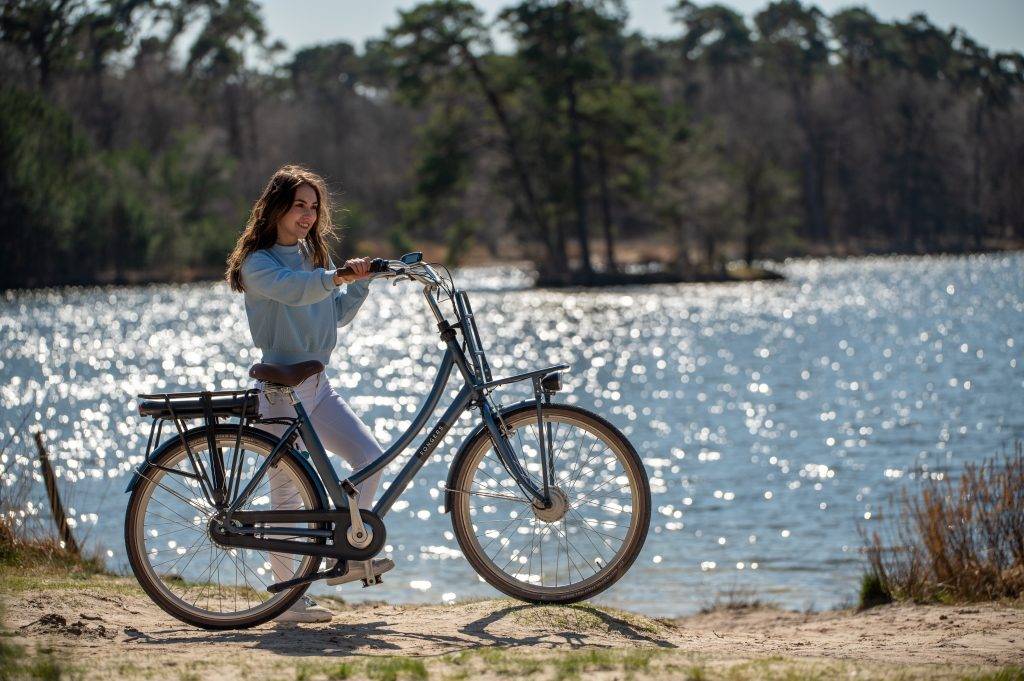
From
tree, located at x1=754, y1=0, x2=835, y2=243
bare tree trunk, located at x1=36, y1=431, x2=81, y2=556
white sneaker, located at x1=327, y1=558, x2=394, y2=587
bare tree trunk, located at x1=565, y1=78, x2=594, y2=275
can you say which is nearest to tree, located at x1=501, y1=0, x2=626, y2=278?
bare tree trunk, located at x1=565, y1=78, x2=594, y2=275

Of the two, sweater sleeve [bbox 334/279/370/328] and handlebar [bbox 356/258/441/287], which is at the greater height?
handlebar [bbox 356/258/441/287]

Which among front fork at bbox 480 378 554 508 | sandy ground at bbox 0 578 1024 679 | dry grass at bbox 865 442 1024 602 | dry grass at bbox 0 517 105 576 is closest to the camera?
sandy ground at bbox 0 578 1024 679

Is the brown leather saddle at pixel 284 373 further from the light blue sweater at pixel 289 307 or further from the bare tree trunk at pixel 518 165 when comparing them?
the bare tree trunk at pixel 518 165

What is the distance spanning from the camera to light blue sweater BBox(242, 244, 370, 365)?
5.35 m

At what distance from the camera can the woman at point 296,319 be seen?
5.49m

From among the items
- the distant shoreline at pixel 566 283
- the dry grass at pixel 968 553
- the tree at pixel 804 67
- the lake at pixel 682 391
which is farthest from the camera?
the tree at pixel 804 67

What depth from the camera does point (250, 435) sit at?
212 inches

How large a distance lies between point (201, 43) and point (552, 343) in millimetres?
43557

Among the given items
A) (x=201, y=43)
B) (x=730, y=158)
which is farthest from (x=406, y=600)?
(x=730, y=158)

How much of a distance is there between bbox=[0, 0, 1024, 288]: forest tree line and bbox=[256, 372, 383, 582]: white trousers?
17.9 m

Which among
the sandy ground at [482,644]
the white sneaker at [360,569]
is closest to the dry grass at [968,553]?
the sandy ground at [482,644]

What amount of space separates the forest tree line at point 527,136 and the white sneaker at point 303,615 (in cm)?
1797

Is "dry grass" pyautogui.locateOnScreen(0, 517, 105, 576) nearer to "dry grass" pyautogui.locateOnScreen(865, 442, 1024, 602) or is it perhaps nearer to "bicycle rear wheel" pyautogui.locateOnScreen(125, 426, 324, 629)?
"bicycle rear wheel" pyautogui.locateOnScreen(125, 426, 324, 629)

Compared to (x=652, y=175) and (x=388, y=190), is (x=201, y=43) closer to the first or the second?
(x=388, y=190)
